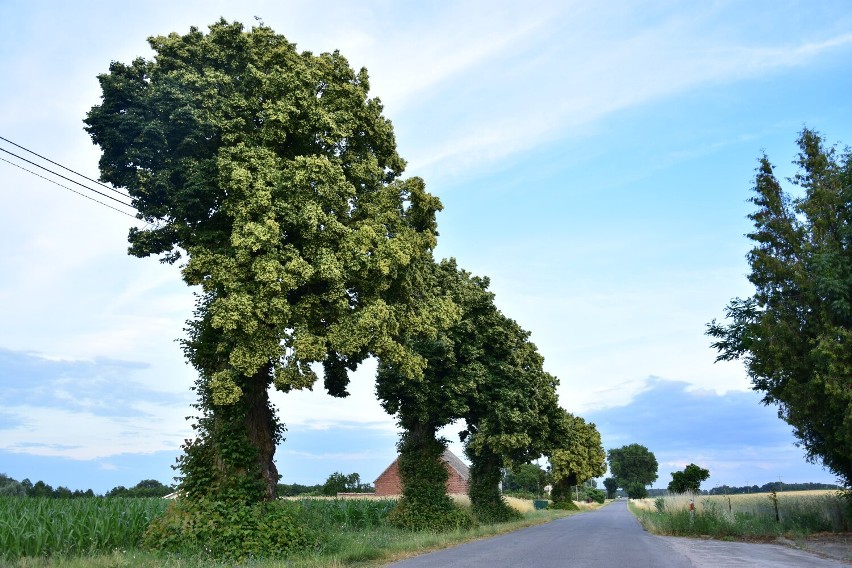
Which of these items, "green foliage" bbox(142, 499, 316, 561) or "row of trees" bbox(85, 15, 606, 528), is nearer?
"green foliage" bbox(142, 499, 316, 561)

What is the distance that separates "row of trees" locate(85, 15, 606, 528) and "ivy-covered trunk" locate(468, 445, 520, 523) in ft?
59.1

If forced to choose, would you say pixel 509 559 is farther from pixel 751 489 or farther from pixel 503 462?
pixel 751 489

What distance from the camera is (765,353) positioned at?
25.1 metres

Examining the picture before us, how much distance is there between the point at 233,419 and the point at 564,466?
7010cm

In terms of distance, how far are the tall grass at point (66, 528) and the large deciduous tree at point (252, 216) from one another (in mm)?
1961

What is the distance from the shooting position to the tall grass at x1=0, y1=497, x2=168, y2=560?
1438 cm

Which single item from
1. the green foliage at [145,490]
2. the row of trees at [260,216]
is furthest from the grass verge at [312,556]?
the green foliage at [145,490]

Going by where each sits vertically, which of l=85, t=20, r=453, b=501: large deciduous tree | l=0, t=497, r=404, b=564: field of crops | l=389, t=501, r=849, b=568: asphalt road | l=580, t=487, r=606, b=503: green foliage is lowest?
l=580, t=487, r=606, b=503: green foliage

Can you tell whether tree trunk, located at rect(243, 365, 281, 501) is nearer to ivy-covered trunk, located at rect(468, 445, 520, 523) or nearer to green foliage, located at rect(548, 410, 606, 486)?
ivy-covered trunk, located at rect(468, 445, 520, 523)

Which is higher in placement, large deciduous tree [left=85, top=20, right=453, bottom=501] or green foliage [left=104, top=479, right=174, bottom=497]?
large deciduous tree [left=85, top=20, right=453, bottom=501]

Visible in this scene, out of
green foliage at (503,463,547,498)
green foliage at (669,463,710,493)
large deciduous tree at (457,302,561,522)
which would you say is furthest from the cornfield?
green foliage at (503,463,547,498)

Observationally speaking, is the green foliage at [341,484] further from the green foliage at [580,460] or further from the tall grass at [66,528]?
the tall grass at [66,528]

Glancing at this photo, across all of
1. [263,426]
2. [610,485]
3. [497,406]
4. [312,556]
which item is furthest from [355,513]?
[610,485]

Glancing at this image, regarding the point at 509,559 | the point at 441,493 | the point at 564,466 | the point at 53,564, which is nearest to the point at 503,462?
the point at 441,493
